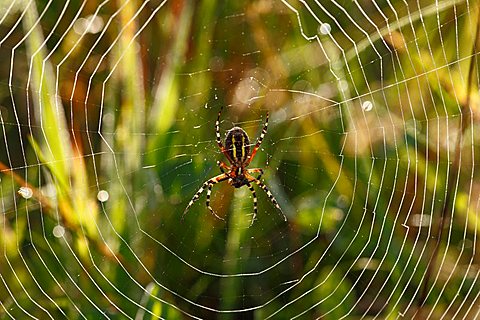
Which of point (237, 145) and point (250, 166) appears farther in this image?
point (250, 166)

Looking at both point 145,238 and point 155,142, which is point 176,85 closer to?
point 155,142

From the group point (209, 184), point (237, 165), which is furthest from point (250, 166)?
point (209, 184)

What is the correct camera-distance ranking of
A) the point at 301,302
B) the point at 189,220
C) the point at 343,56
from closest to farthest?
the point at 301,302 < the point at 189,220 < the point at 343,56

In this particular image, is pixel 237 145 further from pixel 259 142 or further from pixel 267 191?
pixel 267 191

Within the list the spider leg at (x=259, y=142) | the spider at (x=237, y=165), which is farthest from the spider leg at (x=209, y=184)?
the spider leg at (x=259, y=142)

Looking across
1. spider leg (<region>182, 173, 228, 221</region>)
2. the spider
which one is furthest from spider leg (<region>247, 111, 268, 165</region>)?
spider leg (<region>182, 173, 228, 221</region>)

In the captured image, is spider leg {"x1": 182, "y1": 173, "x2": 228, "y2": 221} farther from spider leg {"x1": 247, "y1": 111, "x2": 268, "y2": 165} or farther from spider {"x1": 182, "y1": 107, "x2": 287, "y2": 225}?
spider leg {"x1": 247, "y1": 111, "x2": 268, "y2": 165}

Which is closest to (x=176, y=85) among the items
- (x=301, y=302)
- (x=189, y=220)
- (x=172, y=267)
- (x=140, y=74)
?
(x=140, y=74)

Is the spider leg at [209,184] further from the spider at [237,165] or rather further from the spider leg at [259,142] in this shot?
the spider leg at [259,142]
